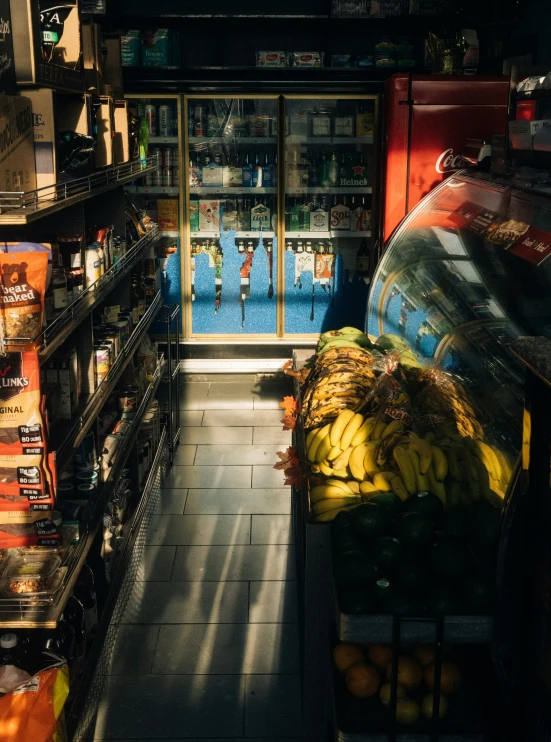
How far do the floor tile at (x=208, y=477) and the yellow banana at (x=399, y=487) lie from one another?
7.69 feet

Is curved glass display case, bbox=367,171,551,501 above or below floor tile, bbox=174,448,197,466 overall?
above

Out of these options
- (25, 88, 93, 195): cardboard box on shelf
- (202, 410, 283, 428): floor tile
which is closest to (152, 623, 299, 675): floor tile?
(25, 88, 93, 195): cardboard box on shelf

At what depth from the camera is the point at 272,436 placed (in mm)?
5941

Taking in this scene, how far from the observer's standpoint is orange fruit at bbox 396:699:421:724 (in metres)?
2.29

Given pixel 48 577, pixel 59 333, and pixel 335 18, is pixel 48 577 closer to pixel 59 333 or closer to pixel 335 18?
pixel 59 333

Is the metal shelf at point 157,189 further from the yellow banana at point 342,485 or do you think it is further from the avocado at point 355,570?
the avocado at point 355,570

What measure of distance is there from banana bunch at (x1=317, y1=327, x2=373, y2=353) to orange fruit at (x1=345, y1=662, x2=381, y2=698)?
2140 mm

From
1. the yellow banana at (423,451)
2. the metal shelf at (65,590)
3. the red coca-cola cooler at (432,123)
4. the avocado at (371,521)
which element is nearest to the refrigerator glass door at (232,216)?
the red coca-cola cooler at (432,123)

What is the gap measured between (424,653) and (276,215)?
5145 mm

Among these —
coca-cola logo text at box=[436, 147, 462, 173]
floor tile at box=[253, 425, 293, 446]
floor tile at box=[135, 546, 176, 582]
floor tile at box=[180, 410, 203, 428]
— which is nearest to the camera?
floor tile at box=[135, 546, 176, 582]

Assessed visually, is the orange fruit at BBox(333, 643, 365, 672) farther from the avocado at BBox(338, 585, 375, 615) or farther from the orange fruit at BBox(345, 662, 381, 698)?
the avocado at BBox(338, 585, 375, 615)

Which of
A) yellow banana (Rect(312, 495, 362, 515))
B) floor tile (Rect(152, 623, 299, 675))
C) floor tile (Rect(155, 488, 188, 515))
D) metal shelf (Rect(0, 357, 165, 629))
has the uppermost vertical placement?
yellow banana (Rect(312, 495, 362, 515))

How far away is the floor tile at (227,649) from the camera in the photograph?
3.40 metres

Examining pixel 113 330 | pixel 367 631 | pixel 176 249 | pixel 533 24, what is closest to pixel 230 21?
pixel 176 249
